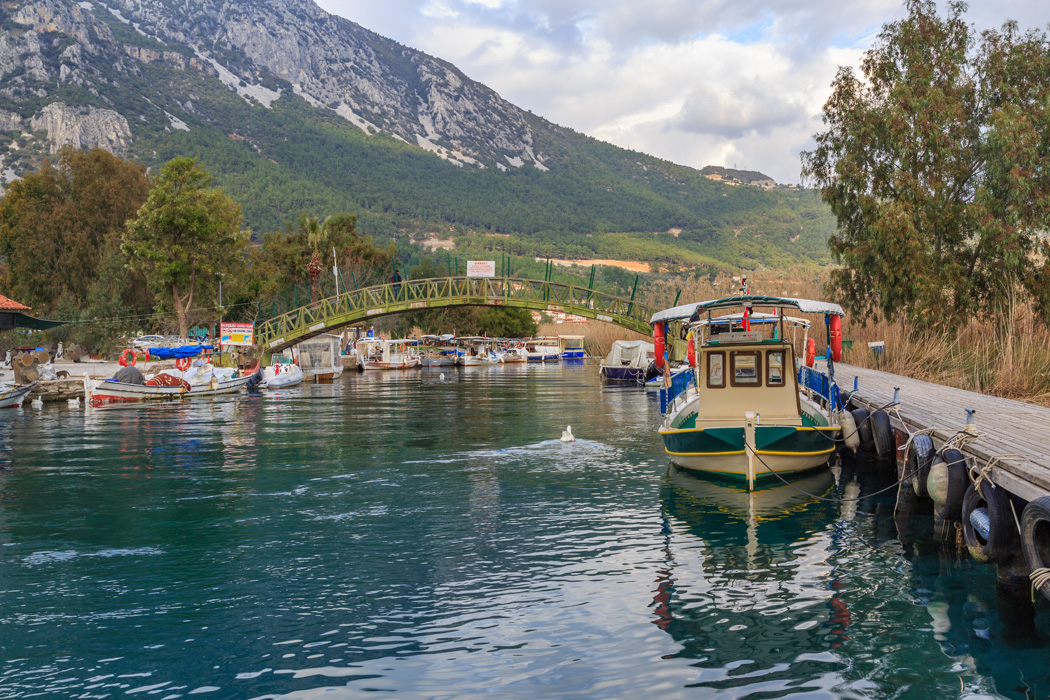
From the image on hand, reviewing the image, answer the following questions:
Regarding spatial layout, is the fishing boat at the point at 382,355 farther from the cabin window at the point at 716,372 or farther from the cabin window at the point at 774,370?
the cabin window at the point at 774,370

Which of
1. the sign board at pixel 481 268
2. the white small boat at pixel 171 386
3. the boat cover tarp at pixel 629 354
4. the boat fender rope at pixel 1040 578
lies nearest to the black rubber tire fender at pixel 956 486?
the boat fender rope at pixel 1040 578

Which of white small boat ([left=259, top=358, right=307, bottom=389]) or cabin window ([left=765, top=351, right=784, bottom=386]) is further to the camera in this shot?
white small boat ([left=259, top=358, right=307, bottom=389])

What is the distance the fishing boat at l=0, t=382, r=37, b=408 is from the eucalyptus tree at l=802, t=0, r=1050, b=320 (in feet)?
119

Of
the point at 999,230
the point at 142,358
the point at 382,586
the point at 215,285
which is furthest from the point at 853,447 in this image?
the point at 215,285

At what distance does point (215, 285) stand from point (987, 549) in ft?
227

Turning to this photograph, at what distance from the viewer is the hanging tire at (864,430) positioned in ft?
68.2

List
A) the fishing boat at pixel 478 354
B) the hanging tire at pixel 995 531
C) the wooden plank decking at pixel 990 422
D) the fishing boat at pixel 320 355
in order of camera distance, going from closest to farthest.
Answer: the wooden plank decking at pixel 990 422, the hanging tire at pixel 995 531, the fishing boat at pixel 320 355, the fishing boat at pixel 478 354

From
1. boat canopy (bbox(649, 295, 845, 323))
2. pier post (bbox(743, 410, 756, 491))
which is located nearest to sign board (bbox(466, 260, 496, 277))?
boat canopy (bbox(649, 295, 845, 323))

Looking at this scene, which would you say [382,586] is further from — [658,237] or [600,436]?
[658,237]

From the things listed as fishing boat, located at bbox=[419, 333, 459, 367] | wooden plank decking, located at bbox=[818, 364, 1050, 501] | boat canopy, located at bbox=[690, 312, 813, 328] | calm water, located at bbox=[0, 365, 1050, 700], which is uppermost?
fishing boat, located at bbox=[419, 333, 459, 367]

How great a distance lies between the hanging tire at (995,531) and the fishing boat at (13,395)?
39.6 m

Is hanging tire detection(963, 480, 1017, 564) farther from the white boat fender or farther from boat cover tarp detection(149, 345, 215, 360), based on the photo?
boat cover tarp detection(149, 345, 215, 360)

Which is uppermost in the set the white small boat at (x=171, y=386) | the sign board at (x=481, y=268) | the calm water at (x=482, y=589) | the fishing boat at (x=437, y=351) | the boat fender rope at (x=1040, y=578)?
the sign board at (x=481, y=268)

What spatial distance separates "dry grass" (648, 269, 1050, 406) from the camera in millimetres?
20031
